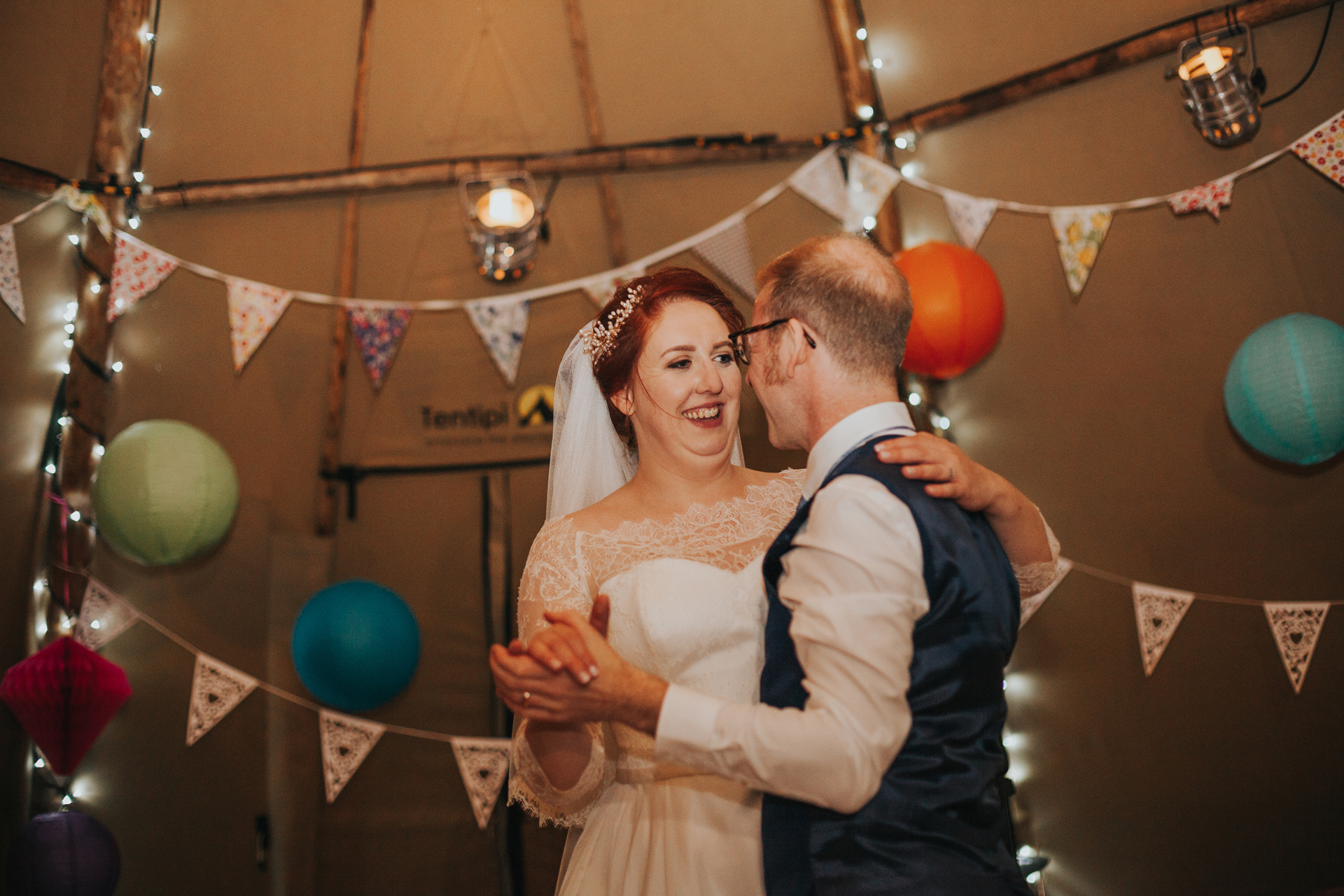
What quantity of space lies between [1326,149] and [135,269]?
16.4 ft

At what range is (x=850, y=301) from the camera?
1.67m

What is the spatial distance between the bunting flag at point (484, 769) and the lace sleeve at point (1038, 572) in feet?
9.46

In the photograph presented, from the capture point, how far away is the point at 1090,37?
13.8 ft

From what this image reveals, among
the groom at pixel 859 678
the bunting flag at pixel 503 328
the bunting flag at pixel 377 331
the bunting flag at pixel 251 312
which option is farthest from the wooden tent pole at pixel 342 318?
the groom at pixel 859 678

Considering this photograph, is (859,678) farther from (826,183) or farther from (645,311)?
(826,183)

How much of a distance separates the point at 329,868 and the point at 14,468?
2.25m

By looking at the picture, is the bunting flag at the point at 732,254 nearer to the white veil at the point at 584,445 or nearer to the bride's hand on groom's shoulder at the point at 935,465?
the white veil at the point at 584,445

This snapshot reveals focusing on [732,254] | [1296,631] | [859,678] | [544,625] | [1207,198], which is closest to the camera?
[859,678]

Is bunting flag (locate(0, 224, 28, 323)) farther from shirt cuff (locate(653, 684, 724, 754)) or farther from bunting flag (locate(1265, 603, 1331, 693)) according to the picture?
bunting flag (locate(1265, 603, 1331, 693))

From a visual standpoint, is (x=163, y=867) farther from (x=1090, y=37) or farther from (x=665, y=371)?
(x=1090, y=37)

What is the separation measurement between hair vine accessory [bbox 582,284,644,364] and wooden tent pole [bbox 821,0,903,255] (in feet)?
7.77

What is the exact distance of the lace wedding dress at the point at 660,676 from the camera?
1.93 metres

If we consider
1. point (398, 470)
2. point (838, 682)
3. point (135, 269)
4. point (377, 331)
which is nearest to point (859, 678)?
point (838, 682)

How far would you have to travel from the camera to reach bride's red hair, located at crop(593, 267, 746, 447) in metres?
2.45
